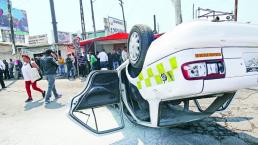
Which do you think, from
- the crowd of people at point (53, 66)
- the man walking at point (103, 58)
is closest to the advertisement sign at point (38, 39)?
the crowd of people at point (53, 66)

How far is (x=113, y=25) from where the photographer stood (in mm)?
36281

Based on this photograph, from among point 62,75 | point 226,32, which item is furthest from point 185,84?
point 62,75

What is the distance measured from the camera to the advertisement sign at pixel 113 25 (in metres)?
34.8

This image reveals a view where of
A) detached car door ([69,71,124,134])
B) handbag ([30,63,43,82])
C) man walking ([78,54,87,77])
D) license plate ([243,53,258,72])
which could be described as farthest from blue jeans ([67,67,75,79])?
license plate ([243,53,258,72])

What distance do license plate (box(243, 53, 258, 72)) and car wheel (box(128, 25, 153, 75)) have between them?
1.10 metres

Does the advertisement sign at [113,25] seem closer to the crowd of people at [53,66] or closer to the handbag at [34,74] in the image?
the crowd of people at [53,66]

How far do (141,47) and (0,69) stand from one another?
9470 millimetres

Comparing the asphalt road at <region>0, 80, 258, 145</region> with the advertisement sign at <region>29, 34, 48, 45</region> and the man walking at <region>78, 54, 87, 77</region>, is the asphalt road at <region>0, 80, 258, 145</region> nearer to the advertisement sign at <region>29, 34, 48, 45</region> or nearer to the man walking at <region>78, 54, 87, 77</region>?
the man walking at <region>78, 54, 87, 77</region>

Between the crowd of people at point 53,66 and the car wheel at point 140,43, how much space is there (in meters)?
4.37

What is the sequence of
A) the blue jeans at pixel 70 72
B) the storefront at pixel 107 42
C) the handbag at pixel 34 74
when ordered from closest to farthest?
the handbag at pixel 34 74 → the blue jeans at pixel 70 72 → the storefront at pixel 107 42

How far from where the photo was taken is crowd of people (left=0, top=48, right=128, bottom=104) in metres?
6.73

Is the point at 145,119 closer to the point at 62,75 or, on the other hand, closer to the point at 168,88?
the point at 168,88

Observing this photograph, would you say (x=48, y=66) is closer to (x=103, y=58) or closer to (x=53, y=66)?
(x=53, y=66)

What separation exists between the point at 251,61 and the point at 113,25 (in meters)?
34.8
